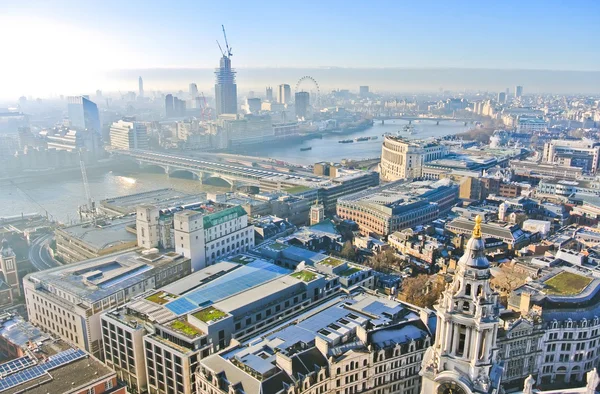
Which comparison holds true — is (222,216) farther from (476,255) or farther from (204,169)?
(204,169)

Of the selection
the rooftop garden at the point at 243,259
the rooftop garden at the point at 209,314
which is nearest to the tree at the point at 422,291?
the rooftop garden at the point at 243,259

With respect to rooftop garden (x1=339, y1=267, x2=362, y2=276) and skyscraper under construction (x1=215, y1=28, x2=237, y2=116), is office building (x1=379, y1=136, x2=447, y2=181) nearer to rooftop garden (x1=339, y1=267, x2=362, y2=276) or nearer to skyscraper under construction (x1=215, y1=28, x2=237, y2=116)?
rooftop garden (x1=339, y1=267, x2=362, y2=276)

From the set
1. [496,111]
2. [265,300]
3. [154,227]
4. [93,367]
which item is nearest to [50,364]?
[93,367]

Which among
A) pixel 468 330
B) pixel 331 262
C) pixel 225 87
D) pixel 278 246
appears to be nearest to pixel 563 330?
pixel 331 262

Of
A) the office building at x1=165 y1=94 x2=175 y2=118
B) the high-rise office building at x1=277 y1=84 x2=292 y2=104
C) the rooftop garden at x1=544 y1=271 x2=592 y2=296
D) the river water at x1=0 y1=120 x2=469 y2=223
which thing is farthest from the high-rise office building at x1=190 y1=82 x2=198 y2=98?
the rooftop garden at x1=544 y1=271 x2=592 y2=296

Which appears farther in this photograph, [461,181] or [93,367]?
[461,181]

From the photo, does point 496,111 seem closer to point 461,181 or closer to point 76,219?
point 461,181

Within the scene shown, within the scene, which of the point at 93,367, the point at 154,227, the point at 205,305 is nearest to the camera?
the point at 93,367

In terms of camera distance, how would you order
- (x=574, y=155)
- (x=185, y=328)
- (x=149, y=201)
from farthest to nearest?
(x=574, y=155), (x=149, y=201), (x=185, y=328)
